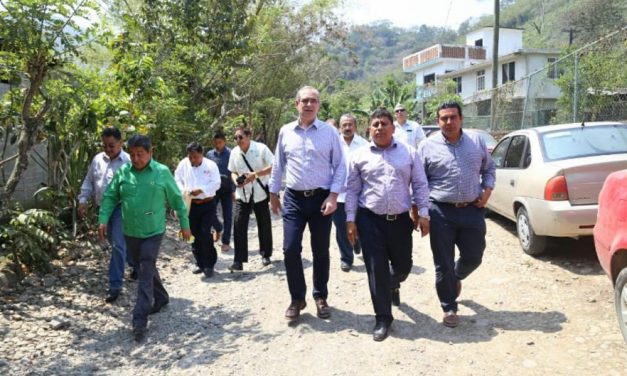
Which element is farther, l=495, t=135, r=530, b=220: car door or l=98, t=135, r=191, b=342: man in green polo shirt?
l=495, t=135, r=530, b=220: car door

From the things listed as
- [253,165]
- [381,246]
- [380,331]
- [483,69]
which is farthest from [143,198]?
[483,69]

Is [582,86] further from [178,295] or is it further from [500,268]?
[178,295]

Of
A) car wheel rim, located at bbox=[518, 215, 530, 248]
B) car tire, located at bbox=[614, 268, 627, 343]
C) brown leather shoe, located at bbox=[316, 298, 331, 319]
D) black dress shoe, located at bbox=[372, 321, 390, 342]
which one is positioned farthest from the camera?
car wheel rim, located at bbox=[518, 215, 530, 248]

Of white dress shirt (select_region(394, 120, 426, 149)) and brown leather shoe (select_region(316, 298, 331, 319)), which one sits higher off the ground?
white dress shirt (select_region(394, 120, 426, 149))

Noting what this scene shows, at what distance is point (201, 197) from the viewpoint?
6.57 metres

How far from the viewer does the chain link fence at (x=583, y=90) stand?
10055mm

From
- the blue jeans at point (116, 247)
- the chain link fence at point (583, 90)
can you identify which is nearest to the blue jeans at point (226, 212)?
the blue jeans at point (116, 247)

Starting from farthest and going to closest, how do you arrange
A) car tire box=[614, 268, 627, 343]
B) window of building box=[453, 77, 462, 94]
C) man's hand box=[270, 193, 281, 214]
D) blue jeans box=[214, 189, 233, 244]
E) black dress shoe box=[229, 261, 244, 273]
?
window of building box=[453, 77, 462, 94]
blue jeans box=[214, 189, 233, 244]
black dress shoe box=[229, 261, 244, 273]
man's hand box=[270, 193, 281, 214]
car tire box=[614, 268, 627, 343]

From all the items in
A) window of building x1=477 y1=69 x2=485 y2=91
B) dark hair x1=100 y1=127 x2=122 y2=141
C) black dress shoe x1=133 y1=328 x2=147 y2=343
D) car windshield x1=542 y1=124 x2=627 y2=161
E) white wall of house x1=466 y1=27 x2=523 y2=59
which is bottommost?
black dress shoe x1=133 y1=328 x2=147 y2=343

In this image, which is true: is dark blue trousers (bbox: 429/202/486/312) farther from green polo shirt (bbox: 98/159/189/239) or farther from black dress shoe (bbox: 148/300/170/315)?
black dress shoe (bbox: 148/300/170/315)

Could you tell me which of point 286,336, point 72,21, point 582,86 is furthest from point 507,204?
point 582,86

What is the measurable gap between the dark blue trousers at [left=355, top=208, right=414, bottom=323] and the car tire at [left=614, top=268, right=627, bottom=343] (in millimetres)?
1542

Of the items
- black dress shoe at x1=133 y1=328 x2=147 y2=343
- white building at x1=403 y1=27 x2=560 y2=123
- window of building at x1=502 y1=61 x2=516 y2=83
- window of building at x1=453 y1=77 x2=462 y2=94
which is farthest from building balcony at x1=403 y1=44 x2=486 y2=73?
black dress shoe at x1=133 y1=328 x2=147 y2=343

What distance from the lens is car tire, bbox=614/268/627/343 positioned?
3.82 metres
